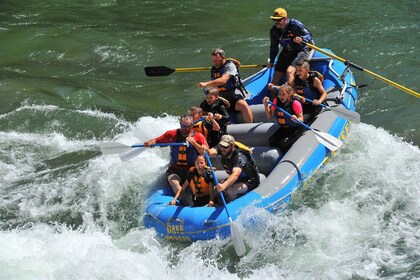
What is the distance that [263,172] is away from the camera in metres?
7.98

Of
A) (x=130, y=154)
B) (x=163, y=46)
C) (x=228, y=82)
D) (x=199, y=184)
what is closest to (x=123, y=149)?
(x=130, y=154)

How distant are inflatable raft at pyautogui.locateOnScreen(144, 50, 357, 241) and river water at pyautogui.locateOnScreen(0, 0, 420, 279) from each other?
17 cm

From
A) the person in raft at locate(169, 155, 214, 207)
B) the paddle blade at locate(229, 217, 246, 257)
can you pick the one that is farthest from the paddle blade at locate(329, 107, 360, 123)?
the paddle blade at locate(229, 217, 246, 257)

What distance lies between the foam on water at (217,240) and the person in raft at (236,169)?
40cm

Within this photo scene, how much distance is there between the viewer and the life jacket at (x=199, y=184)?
286 inches

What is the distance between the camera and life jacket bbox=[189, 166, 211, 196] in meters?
7.27

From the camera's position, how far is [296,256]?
7016mm

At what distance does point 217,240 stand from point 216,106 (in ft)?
6.67

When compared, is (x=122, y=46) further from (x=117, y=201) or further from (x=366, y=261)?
(x=366, y=261)

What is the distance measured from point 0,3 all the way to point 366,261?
522 inches

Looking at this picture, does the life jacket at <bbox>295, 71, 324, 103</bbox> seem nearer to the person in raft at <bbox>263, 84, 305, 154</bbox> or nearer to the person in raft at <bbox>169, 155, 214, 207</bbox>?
the person in raft at <bbox>263, 84, 305, 154</bbox>

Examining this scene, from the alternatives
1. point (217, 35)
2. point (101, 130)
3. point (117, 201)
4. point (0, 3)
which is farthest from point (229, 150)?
point (0, 3)

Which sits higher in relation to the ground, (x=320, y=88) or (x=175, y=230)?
(x=320, y=88)

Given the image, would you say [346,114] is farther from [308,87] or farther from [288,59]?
[288,59]
